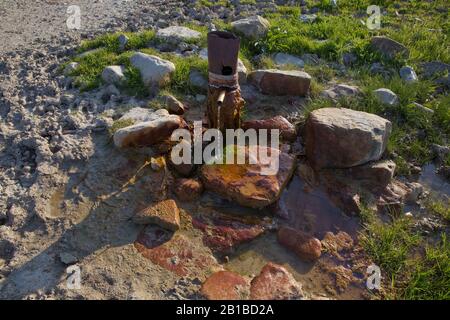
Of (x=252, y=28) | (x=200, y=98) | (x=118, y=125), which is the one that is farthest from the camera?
(x=252, y=28)

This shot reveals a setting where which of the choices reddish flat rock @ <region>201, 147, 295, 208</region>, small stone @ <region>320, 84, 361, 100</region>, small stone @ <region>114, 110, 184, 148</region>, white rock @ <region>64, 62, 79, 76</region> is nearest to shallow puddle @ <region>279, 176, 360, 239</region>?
reddish flat rock @ <region>201, 147, 295, 208</region>

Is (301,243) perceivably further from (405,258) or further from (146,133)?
(146,133)

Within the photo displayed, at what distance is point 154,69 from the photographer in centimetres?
500

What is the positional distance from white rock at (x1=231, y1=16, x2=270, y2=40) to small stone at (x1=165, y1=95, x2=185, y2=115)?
6.38 feet

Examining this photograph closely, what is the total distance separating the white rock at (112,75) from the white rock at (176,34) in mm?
1099

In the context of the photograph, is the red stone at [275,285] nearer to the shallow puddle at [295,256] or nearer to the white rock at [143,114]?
the shallow puddle at [295,256]

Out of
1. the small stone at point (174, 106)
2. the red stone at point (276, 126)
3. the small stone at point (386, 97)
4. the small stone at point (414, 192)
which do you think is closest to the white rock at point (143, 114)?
the small stone at point (174, 106)

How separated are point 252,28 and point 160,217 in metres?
3.59

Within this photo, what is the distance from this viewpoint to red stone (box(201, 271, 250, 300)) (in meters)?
2.96

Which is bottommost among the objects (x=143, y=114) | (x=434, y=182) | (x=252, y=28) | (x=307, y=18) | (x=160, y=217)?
(x=434, y=182)

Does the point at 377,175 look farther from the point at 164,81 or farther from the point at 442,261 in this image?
the point at 164,81

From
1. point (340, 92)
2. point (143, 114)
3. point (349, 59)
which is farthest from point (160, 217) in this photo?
point (349, 59)

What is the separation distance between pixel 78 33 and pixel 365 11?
189 inches

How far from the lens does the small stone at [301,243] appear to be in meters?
3.34
